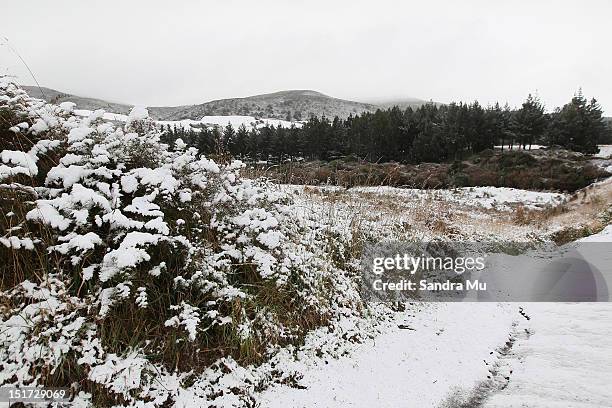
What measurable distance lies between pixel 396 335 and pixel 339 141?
49.9 m

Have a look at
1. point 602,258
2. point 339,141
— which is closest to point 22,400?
point 602,258

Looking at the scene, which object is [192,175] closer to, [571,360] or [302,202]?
[302,202]

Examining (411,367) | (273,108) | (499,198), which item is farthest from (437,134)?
(273,108)

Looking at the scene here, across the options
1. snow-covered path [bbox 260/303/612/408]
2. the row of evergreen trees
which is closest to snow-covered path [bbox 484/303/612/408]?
snow-covered path [bbox 260/303/612/408]

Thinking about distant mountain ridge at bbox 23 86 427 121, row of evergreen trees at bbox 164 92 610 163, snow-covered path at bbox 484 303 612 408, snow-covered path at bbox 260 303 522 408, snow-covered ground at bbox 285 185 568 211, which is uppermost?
distant mountain ridge at bbox 23 86 427 121

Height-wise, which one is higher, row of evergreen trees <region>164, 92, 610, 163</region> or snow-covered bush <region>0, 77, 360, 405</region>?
row of evergreen trees <region>164, 92, 610, 163</region>

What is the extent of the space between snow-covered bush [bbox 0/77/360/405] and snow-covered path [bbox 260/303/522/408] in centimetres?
60

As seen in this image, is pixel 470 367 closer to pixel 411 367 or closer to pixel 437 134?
pixel 411 367

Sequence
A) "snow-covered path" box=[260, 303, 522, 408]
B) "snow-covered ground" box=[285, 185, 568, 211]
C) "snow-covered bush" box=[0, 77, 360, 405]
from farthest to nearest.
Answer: "snow-covered ground" box=[285, 185, 568, 211]
"snow-covered path" box=[260, 303, 522, 408]
"snow-covered bush" box=[0, 77, 360, 405]

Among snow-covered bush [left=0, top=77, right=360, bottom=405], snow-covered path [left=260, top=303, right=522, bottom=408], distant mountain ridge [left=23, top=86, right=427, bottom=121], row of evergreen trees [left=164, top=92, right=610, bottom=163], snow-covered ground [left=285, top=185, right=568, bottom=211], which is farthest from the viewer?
distant mountain ridge [left=23, top=86, right=427, bottom=121]

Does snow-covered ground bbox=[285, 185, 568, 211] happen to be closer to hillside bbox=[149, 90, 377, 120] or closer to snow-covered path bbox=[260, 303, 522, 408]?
snow-covered path bbox=[260, 303, 522, 408]

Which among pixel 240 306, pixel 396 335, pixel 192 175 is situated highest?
pixel 192 175

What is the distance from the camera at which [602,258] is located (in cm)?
894

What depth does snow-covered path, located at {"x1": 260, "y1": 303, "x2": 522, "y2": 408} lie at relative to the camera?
357 cm
